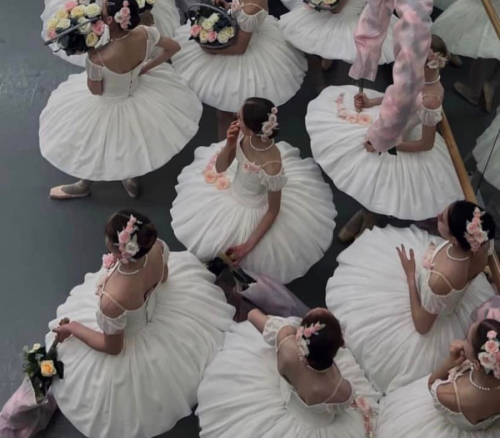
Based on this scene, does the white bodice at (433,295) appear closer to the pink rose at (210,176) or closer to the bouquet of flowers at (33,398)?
the pink rose at (210,176)

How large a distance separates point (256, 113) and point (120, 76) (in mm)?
752

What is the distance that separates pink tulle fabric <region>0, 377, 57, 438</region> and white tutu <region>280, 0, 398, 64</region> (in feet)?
6.72

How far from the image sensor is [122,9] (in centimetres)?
295

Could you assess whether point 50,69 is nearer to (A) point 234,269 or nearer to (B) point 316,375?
(A) point 234,269

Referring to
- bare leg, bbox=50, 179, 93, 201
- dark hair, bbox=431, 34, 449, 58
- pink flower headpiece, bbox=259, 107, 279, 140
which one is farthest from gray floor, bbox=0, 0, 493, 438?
pink flower headpiece, bbox=259, 107, 279, 140

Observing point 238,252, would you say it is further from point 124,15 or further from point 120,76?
point 124,15

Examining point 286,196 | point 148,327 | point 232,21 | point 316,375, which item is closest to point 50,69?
point 232,21

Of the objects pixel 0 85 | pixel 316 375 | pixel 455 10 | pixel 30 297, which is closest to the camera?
pixel 316 375

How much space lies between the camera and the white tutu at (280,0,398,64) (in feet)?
12.1

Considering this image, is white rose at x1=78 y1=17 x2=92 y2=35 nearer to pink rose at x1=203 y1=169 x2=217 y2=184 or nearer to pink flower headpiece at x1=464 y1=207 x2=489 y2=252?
pink rose at x1=203 y1=169 x2=217 y2=184

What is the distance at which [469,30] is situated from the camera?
3857mm

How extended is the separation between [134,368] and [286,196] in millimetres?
993

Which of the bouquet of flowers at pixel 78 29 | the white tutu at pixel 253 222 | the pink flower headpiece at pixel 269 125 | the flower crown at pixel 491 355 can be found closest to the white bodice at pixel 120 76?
the bouquet of flowers at pixel 78 29

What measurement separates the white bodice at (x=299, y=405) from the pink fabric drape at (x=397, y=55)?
959 millimetres
